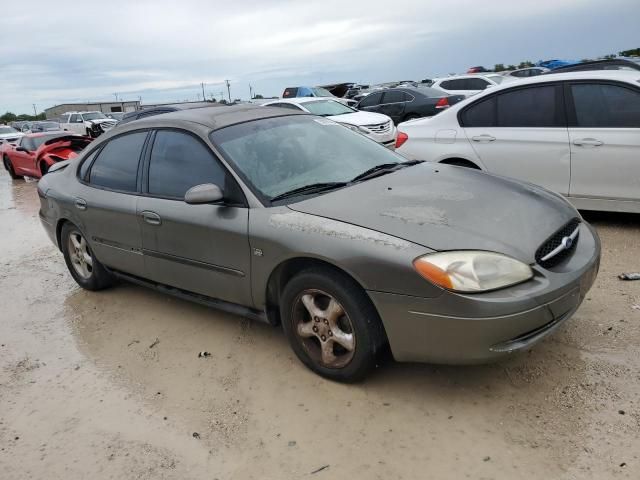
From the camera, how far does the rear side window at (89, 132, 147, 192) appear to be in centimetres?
414

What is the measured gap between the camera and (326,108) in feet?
43.2

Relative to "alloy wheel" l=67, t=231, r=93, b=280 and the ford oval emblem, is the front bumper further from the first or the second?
"alloy wheel" l=67, t=231, r=93, b=280

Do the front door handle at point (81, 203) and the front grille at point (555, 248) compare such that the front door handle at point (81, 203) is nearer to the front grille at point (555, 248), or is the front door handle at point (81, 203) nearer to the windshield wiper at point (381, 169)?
the windshield wiper at point (381, 169)

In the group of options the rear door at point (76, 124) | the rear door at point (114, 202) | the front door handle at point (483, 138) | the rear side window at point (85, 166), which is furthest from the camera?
the rear door at point (76, 124)

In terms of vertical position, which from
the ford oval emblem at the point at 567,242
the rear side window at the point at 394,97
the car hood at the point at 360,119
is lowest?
the car hood at the point at 360,119

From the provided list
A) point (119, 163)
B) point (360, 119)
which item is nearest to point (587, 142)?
point (119, 163)

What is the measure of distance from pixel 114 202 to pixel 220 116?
1105 mm

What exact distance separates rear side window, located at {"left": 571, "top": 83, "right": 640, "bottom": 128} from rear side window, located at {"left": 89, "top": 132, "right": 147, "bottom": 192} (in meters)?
4.03

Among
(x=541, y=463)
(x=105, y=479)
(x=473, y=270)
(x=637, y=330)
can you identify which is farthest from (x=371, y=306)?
(x=637, y=330)

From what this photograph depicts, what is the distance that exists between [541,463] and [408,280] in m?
0.98

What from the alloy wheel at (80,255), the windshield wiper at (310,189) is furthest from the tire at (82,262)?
the windshield wiper at (310,189)

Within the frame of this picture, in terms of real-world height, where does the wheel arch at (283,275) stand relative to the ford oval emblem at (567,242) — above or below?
below

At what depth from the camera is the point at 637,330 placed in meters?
3.33

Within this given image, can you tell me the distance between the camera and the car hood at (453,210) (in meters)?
2.69
